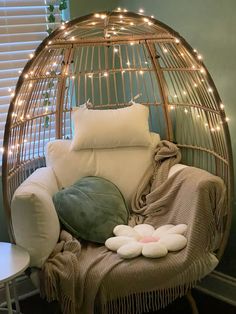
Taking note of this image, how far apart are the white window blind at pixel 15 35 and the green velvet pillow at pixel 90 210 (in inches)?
33.0

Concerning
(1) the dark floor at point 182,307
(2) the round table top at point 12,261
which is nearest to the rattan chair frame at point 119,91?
(2) the round table top at point 12,261

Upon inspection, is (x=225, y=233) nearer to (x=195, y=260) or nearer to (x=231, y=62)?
(x=195, y=260)

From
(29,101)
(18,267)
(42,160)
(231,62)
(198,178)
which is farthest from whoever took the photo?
(42,160)

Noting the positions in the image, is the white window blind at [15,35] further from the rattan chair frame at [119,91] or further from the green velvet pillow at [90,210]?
the green velvet pillow at [90,210]

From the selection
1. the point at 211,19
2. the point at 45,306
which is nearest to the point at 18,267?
the point at 45,306

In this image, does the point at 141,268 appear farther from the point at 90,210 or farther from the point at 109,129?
the point at 109,129

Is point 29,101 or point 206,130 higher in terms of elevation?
point 29,101

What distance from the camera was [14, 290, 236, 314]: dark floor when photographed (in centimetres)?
229

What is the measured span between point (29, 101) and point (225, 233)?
129 cm

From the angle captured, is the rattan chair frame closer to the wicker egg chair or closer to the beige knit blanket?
the wicker egg chair

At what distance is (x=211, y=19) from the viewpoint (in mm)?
2318

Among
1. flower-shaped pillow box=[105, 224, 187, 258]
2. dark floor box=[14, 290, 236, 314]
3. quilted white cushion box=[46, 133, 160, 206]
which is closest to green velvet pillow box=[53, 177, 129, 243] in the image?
flower-shaped pillow box=[105, 224, 187, 258]

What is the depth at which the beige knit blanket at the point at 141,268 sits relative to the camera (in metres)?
1.83

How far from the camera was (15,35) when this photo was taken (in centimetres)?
273
